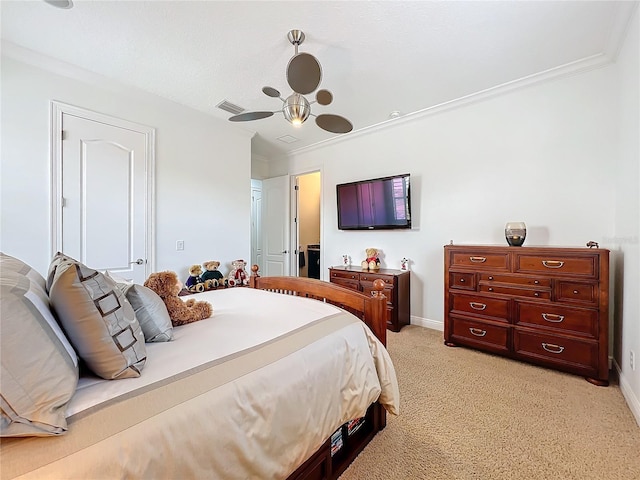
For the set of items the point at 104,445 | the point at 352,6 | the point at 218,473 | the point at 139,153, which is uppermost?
the point at 352,6

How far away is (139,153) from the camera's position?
3018mm

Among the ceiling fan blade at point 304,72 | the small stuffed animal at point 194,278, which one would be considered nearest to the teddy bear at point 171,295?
the ceiling fan blade at point 304,72

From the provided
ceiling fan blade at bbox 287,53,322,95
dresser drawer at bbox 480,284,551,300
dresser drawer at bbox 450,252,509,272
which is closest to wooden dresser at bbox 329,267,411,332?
dresser drawer at bbox 450,252,509,272

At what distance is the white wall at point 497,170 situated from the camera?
2.52 m

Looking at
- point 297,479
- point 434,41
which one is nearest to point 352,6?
point 434,41

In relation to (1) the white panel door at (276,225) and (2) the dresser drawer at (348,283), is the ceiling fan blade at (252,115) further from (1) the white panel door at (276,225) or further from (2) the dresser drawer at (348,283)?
(1) the white panel door at (276,225)

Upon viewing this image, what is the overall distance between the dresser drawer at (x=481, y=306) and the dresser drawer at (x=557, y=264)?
13.9 inches

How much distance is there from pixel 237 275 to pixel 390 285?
1.99 m

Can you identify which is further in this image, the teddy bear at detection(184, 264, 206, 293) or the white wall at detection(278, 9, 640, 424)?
the teddy bear at detection(184, 264, 206, 293)

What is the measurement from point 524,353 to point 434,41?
2717 millimetres

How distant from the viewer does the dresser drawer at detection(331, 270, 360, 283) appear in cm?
365

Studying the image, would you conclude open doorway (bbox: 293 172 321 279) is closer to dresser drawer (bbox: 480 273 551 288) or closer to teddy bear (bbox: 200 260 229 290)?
teddy bear (bbox: 200 260 229 290)

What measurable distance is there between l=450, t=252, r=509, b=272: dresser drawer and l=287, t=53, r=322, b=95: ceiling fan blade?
6.87 feet

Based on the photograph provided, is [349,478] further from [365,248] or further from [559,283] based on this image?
[365,248]
